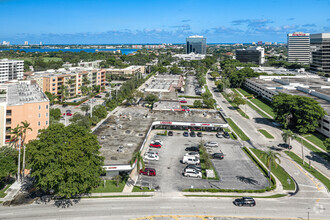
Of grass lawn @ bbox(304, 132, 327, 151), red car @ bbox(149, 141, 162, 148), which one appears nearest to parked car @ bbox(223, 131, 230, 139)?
red car @ bbox(149, 141, 162, 148)

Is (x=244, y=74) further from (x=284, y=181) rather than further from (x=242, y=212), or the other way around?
(x=242, y=212)

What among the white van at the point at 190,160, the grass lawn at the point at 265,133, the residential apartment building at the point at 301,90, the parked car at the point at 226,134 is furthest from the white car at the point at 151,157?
the residential apartment building at the point at 301,90

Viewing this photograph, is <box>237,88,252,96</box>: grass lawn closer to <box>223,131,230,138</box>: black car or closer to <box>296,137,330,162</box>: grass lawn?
<box>223,131,230,138</box>: black car

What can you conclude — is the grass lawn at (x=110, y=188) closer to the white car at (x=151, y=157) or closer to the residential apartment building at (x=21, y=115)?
the white car at (x=151, y=157)

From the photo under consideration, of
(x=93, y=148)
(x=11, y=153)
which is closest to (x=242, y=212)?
(x=93, y=148)

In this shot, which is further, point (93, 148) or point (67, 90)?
point (67, 90)

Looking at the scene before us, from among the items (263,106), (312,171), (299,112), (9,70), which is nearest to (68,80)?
(9,70)

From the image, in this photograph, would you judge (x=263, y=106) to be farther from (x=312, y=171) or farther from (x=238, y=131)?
(x=312, y=171)
